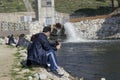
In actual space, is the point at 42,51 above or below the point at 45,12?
above

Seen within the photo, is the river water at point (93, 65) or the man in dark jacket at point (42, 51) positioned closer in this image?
the man in dark jacket at point (42, 51)

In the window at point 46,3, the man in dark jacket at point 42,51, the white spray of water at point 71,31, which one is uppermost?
the man in dark jacket at point 42,51

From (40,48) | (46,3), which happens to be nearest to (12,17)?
(46,3)

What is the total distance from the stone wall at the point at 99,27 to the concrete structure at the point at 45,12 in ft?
26.5

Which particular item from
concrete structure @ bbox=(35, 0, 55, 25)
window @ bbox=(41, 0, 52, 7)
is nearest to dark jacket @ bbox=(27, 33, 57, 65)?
concrete structure @ bbox=(35, 0, 55, 25)

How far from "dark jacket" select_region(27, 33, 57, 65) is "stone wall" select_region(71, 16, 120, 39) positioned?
166 ft

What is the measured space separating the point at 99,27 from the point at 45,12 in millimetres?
13358

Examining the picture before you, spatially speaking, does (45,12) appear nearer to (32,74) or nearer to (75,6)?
(75,6)

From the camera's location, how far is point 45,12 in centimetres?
8588

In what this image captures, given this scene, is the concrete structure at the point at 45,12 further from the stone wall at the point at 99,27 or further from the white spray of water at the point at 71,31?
the stone wall at the point at 99,27

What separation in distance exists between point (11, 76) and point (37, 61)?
1766 mm

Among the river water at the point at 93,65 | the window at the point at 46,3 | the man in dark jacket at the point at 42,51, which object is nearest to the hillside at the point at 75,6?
the window at the point at 46,3

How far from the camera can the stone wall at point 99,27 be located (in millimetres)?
74188

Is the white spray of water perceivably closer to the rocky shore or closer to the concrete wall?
the concrete wall
